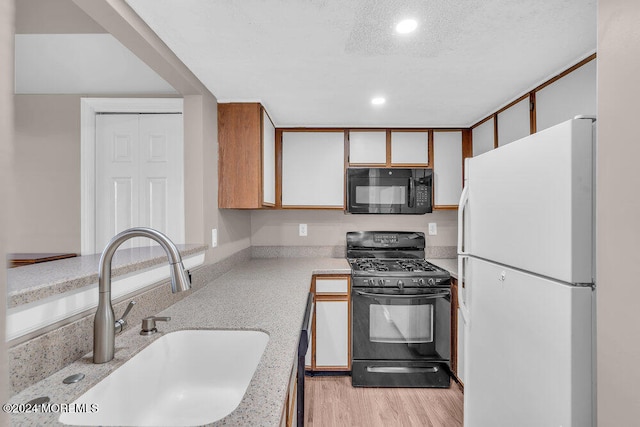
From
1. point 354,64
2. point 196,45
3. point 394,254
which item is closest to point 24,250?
point 196,45

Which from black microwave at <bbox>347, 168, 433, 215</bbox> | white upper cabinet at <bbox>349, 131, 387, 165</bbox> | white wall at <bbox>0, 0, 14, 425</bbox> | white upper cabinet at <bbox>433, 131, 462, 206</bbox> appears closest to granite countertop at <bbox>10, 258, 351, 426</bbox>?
white wall at <bbox>0, 0, 14, 425</bbox>

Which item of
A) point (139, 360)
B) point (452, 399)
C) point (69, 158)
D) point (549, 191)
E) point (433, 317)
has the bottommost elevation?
point (452, 399)

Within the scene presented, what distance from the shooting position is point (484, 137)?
2787 millimetres

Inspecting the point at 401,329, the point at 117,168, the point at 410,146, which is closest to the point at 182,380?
the point at 401,329

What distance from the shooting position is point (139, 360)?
109 cm

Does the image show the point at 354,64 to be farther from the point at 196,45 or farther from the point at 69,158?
the point at 69,158

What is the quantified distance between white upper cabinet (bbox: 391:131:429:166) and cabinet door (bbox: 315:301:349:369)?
1436mm

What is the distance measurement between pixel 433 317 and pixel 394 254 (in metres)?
0.76

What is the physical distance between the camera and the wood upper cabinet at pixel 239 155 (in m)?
2.41

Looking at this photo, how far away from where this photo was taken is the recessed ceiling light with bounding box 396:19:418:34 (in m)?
1.39

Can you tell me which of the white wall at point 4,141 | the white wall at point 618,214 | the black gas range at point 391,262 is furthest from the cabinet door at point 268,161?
the white wall at point 4,141

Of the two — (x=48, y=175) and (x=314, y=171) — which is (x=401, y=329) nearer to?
(x=314, y=171)

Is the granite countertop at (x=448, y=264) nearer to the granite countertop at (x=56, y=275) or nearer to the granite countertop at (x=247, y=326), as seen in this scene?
the granite countertop at (x=247, y=326)

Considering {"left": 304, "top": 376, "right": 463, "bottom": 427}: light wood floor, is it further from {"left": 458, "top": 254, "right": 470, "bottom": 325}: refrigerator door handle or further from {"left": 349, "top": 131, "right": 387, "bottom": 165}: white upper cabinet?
{"left": 349, "top": 131, "right": 387, "bottom": 165}: white upper cabinet
